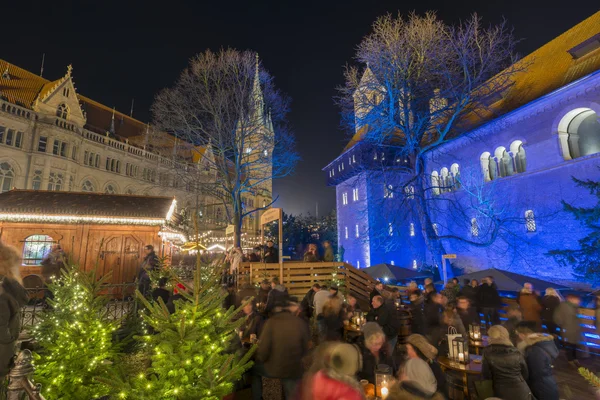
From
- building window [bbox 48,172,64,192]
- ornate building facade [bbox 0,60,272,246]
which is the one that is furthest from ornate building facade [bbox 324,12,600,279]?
building window [bbox 48,172,64,192]

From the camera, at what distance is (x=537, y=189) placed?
19734mm

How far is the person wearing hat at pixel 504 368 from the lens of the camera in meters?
4.44

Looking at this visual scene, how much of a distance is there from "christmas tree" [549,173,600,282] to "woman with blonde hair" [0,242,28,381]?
69.1ft

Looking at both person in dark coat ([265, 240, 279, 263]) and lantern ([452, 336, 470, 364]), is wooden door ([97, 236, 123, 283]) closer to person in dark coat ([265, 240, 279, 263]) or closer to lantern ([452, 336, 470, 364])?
person in dark coat ([265, 240, 279, 263])

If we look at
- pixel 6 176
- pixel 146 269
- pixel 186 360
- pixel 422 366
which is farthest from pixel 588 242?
pixel 6 176

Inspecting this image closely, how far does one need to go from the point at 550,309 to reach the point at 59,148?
4099cm

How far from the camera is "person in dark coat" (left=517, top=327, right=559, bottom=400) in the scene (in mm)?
4758

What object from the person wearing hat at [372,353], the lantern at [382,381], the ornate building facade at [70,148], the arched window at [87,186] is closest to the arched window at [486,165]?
the ornate building facade at [70,148]

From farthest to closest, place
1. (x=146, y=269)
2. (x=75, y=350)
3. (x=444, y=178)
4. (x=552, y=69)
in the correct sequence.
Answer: (x=444, y=178) → (x=552, y=69) → (x=146, y=269) → (x=75, y=350)

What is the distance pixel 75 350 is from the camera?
502 cm

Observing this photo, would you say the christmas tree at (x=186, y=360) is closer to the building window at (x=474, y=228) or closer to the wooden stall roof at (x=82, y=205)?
the wooden stall roof at (x=82, y=205)

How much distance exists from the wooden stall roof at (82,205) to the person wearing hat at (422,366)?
1396cm

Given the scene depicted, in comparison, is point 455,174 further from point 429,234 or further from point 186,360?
point 186,360

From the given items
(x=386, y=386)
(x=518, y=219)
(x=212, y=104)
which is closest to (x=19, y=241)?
(x=212, y=104)
